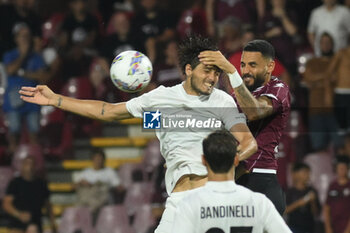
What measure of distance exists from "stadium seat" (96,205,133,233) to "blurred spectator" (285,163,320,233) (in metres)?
2.27

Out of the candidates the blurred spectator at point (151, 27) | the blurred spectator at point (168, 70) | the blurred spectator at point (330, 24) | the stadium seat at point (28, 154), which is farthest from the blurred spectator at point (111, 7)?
the blurred spectator at point (330, 24)

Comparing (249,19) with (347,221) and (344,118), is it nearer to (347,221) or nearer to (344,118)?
(344,118)

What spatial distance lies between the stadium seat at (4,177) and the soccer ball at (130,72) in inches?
225

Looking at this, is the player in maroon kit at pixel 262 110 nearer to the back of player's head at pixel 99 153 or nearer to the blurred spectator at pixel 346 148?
the blurred spectator at pixel 346 148

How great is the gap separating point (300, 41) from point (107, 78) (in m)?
2.93

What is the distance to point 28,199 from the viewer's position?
1197cm

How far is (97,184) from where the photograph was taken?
1192 cm

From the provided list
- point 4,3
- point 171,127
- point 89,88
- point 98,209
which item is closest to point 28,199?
point 98,209

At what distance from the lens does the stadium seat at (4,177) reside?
12.6 m

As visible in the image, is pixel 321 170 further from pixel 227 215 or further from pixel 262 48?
pixel 227 215

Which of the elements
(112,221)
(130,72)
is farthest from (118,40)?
(130,72)

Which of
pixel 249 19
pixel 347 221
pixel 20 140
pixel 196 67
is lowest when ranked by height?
pixel 347 221

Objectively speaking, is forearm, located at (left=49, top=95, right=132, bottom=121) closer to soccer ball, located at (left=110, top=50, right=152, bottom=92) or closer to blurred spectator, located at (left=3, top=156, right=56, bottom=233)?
soccer ball, located at (left=110, top=50, right=152, bottom=92)

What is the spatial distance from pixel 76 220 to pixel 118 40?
10.1 feet
